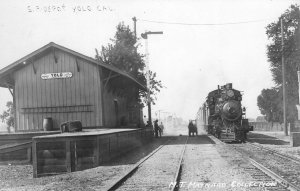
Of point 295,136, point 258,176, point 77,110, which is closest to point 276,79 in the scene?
point 295,136

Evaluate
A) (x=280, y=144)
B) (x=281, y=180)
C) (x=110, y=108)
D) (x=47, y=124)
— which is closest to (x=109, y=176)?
(x=281, y=180)

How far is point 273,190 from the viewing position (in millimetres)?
8000

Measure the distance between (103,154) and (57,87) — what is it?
7.64m

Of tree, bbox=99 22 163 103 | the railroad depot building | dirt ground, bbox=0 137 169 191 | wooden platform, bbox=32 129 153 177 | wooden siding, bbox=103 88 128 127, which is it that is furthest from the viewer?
tree, bbox=99 22 163 103

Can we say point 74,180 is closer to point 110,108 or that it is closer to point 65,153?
point 65,153

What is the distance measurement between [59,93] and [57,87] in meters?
0.32

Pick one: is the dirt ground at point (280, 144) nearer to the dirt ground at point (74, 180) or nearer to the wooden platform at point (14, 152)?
the dirt ground at point (74, 180)

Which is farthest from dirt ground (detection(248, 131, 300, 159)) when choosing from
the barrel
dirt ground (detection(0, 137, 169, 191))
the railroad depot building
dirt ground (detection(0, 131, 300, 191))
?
the barrel

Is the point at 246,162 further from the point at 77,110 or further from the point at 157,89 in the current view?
the point at 157,89

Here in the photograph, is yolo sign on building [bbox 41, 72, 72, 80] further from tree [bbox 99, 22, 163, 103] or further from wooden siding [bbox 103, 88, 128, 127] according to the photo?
tree [bbox 99, 22, 163, 103]

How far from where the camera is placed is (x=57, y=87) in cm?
Answer: 2045

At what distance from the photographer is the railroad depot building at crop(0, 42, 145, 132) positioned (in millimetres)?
20266

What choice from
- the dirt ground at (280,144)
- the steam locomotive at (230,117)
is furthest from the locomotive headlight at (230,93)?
the dirt ground at (280,144)

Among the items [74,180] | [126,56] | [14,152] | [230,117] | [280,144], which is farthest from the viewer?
[126,56]
